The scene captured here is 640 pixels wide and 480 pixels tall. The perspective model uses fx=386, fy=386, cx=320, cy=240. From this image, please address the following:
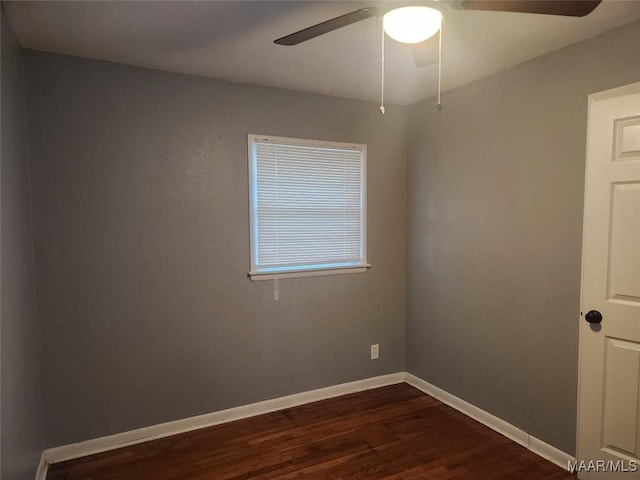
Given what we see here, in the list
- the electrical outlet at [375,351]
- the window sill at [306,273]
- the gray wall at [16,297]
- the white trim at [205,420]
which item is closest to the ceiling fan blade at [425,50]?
the window sill at [306,273]

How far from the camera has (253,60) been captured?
2.46 meters

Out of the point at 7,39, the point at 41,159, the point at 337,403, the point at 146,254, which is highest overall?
the point at 7,39

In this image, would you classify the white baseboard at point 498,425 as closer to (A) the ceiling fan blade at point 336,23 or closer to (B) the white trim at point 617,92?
(B) the white trim at point 617,92

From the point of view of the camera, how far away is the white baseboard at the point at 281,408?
2436mm

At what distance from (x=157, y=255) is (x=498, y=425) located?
269cm

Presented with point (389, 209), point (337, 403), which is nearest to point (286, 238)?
point (389, 209)

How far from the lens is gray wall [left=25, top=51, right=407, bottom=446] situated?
7.89 ft

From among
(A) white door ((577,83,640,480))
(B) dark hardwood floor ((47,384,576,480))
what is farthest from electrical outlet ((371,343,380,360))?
(A) white door ((577,83,640,480))

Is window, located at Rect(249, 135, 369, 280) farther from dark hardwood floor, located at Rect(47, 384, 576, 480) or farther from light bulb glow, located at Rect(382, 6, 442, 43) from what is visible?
light bulb glow, located at Rect(382, 6, 442, 43)

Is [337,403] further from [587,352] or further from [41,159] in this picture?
[41,159]

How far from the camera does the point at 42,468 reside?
2.29m

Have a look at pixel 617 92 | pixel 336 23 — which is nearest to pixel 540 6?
pixel 336 23

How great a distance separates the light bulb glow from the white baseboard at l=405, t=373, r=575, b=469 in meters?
2.52

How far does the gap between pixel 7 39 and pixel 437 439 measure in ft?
11.2
